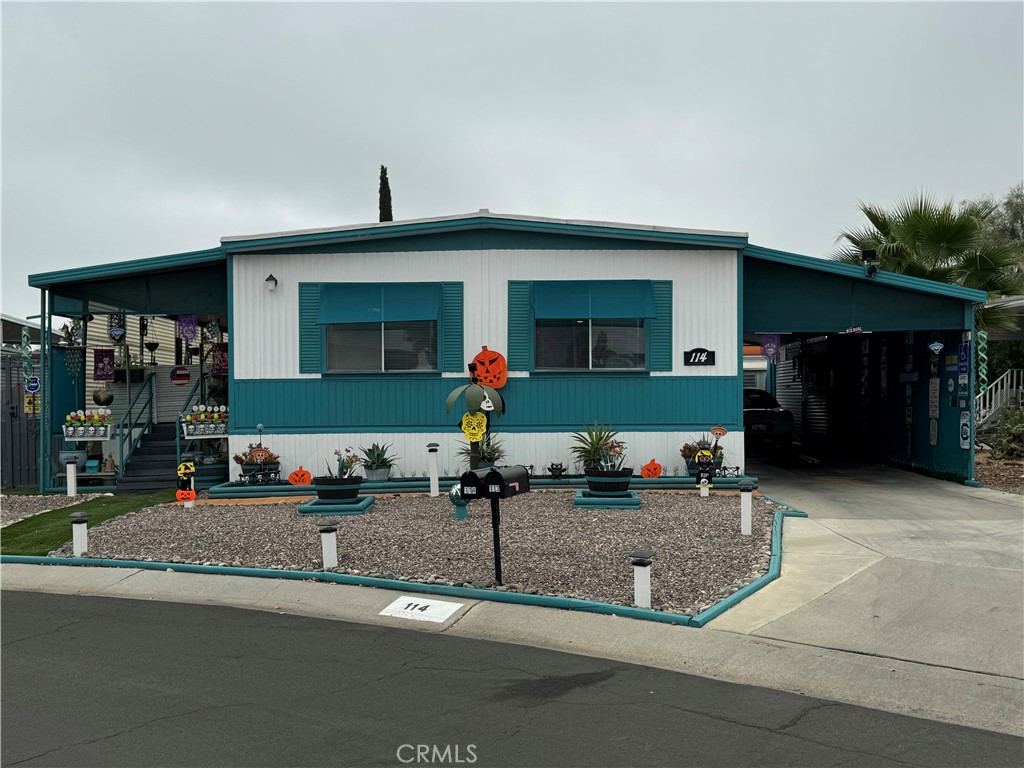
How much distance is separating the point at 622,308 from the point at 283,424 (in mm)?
5821

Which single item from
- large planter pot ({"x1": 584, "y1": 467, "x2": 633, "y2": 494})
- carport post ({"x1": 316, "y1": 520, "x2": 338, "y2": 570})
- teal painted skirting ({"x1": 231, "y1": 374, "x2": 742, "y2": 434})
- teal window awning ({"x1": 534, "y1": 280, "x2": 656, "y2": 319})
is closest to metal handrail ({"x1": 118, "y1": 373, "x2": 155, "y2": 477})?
teal painted skirting ({"x1": 231, "y1": 374, "x2": 742, "y2": 434})

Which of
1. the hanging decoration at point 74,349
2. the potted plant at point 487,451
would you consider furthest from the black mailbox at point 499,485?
the hanging decoration at point 74,349

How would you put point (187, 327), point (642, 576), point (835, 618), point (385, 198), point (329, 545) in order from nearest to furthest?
point (835, 618) < point (642, 576) < point (329, 545) < point (187, 327) < point (385, 198)

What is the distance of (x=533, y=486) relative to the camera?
13773mm

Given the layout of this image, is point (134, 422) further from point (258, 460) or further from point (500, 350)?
point (500, 350)

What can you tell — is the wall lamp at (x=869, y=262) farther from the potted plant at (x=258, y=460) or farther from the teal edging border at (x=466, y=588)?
the potted plant at (x=258, y=460)

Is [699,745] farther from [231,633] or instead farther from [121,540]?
[121,540]

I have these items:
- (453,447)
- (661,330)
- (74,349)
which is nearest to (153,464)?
(74,349)

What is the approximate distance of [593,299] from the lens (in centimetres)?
1380

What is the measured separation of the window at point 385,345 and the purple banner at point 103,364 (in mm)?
6110

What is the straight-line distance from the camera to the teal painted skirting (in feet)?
45.6

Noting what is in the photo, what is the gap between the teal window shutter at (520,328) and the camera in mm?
13859

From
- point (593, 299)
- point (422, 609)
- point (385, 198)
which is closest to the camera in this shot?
point (422, 609)

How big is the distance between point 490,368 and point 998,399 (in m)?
14.7
